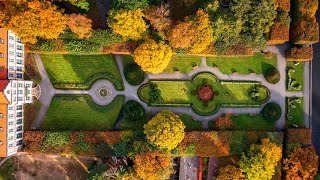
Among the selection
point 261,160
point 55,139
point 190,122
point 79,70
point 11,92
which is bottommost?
point 261,160

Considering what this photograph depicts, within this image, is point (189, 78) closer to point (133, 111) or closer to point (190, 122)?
point (190, 122)

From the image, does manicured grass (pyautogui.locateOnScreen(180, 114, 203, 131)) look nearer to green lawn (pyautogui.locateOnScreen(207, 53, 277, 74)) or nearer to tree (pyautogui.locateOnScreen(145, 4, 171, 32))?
green lawn (pyautogui.locateOnScreen(207, 53, 277, 74))

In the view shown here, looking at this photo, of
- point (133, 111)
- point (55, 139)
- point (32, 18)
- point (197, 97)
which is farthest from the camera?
point (197, 97)

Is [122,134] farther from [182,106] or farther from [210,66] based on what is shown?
[210,66]

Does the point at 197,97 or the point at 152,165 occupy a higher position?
the point at 197,97

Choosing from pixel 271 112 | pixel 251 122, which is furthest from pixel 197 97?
pixel 271 112

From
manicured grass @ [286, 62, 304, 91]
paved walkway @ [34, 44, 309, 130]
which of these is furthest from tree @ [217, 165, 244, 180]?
manicured grass @ [286, 62, 304, 91]
